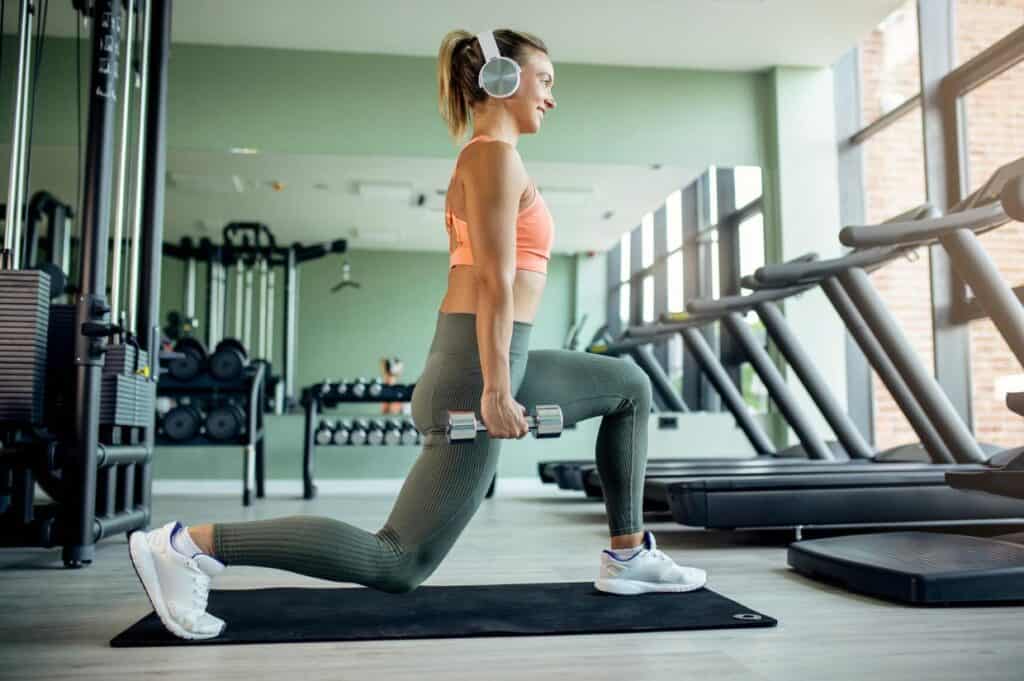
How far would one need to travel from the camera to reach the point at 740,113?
21.2 feet

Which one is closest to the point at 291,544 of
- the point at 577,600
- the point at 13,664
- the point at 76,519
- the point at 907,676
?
the point at 13,664

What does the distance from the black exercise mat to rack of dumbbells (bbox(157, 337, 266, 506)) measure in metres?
3.15

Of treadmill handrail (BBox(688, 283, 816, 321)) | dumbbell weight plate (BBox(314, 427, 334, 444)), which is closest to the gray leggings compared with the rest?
treadmill handrail (BBox(688, 283, 816, 321))

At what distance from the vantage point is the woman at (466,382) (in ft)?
5.15

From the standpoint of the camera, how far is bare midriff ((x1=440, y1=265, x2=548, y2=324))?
172 cm

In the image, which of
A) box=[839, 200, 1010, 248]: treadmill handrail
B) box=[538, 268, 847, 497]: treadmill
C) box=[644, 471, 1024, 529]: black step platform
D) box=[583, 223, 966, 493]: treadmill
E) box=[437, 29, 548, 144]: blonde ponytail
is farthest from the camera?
box=[538, 268, 847, 497]: treadmill

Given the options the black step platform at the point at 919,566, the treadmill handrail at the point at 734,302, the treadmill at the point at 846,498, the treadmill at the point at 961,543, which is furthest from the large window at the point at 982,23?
the black step platform at the point at 919,566

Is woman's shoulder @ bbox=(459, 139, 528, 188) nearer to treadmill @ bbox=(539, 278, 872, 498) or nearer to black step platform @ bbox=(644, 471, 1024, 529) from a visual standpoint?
black step platform @ bbox=(644, 471, 1024, 529)

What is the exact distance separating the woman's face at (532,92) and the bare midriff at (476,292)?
30 centimetres

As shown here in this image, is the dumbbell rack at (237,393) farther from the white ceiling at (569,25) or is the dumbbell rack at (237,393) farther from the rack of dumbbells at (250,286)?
the white ceiling at (569,25)

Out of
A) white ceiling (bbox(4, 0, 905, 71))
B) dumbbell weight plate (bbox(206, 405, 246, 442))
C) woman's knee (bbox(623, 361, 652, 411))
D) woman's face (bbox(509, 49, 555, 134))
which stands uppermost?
white ceiling (bbox(4, 0, 905, 71))

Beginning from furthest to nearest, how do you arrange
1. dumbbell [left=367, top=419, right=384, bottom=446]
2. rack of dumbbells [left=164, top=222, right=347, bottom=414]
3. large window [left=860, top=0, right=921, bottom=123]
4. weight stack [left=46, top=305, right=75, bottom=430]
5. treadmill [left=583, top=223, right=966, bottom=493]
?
rack of dumbbells [left=164, top=222, right=347, bottom=414]
dumbbell [left=367, top=419, right=384, bottom=446]
large window [left=860, top=0, right=921, bottom=123]
treadmill [left=583, top=223, right=966, bottom=493]
weight stack [left=46, top=305, right=75, bottom=430]

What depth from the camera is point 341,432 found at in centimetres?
607

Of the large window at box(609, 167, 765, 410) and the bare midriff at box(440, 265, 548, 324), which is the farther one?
the large window at box(609, 167, 765, 410)
